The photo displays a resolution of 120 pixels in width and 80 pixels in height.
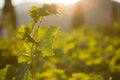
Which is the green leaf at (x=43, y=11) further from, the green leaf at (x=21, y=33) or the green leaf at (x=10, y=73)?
the green leaf at (x=10, y=73)

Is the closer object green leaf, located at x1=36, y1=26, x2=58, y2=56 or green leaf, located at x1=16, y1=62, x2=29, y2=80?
green leaf, located at x1=16, y1=62, x2=29, y2=80

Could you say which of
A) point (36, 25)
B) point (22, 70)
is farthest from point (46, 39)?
point (22, 70)

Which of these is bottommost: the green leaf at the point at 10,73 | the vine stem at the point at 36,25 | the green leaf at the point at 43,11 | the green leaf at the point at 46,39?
the green leaf at the point at 10,73

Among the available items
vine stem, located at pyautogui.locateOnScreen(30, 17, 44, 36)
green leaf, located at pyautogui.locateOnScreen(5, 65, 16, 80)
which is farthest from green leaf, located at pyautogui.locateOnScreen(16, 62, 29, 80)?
vine stem, located at pyautogui.locateOnScreen(30, 17, 44, 36)

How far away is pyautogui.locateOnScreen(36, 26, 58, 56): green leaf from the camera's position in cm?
185

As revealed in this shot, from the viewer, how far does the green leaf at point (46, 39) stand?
185 cm

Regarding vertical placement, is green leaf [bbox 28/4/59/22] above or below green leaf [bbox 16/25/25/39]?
above

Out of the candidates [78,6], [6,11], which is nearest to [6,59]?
[6,11]

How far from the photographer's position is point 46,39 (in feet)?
6.11

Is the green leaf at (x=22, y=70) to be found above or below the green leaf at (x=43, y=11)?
below

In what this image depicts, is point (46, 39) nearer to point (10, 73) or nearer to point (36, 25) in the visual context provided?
point (36, 25)

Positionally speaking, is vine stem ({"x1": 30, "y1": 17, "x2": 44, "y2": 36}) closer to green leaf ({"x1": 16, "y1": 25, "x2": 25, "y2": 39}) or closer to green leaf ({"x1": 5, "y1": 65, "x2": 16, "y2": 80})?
green leaf ({"x1": 16, "y1": 25, "x2": 25, "y2": 39})

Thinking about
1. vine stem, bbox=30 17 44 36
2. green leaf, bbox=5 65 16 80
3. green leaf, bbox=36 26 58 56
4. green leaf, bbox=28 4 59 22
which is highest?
green leaf, bbox=28 4 59 22

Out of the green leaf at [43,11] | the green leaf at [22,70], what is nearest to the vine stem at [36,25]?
the green leaf at [43,11]
